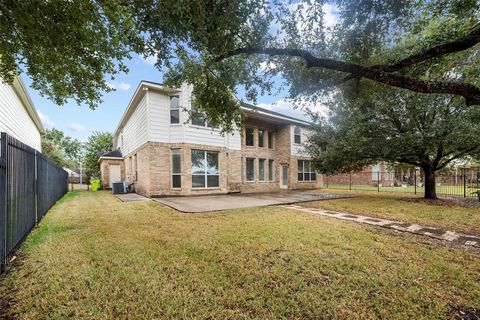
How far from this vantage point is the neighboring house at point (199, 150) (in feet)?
39.7

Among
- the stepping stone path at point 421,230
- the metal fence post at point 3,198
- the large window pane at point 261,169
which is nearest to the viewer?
the metal fence post at point 3,198

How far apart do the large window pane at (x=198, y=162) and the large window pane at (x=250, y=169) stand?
4.21 metres

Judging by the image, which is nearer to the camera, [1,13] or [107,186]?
[1,13]

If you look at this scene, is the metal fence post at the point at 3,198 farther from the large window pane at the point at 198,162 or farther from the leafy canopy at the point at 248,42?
the large window pane at the point at 198,162

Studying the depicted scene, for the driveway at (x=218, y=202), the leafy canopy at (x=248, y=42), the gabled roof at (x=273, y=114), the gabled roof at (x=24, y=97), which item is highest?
the gabled roof at (x=273, y=114)

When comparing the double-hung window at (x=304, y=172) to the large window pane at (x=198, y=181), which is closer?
the large window pane at (x=198, y=181)

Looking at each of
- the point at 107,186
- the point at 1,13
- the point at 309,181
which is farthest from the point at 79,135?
the point at 1,13

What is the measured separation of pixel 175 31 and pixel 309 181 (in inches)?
697

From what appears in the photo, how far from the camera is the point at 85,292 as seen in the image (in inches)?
104

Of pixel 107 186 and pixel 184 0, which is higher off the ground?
pixel 184 0

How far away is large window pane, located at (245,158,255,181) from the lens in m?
16.6

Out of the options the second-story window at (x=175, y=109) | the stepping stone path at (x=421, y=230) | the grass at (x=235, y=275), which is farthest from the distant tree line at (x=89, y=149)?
the stepping stone path at (x=421, y=230)

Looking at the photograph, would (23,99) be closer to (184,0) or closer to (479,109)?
(184,0)

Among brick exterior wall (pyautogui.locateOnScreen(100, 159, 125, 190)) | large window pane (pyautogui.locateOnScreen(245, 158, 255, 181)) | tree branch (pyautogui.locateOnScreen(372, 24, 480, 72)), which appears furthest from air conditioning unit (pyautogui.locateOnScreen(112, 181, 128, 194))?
tree branch (pyautogui.locateOnScreen(372, 24, 480, 72))
